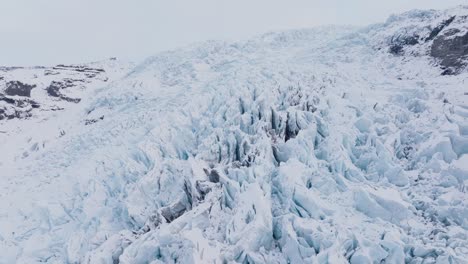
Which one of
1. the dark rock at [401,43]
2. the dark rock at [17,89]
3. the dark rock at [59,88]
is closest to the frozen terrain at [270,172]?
the dark rock at [401,43]

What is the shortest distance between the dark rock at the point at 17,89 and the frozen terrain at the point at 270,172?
14.3 m

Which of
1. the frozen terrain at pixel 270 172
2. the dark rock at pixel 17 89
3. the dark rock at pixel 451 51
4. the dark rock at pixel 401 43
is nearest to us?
the frozen terrain at pixel 270 172

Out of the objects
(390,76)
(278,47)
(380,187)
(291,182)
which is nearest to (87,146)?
(291,182)

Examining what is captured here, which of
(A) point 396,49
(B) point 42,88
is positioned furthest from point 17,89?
(A) point 396,49

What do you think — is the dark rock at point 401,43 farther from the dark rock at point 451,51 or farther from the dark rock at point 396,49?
the dark rock at point 451,51

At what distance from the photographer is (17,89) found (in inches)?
1273

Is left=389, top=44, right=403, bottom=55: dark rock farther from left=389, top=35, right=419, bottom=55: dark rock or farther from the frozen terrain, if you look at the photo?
the frozen terrain

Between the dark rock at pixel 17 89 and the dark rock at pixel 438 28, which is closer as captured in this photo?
the dark rock at pixel 438 28

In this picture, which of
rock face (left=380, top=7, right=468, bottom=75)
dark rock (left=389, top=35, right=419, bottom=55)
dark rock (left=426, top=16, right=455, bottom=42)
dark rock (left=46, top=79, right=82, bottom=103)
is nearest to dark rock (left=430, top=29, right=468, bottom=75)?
rock face (left=380, top=7, right=468, bottom=75)

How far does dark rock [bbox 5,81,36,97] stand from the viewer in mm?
32156

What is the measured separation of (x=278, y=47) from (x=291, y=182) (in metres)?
18.8

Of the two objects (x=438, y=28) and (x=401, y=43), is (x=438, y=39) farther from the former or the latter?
(x=401, y=43)

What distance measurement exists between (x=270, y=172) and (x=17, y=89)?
2864 cm

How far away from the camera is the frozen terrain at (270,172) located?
9.21 m
